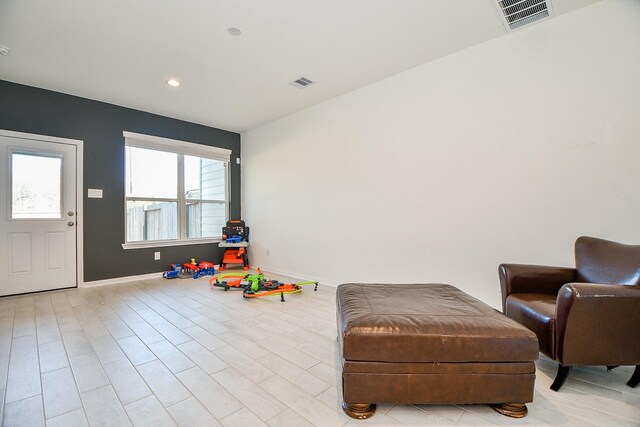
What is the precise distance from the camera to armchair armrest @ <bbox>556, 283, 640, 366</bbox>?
152 centimetres

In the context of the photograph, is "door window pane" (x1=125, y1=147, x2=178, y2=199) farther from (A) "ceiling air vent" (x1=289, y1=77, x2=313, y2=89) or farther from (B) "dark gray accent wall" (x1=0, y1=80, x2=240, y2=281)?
(A) "ceiling air vent" (x1=289, y1=77, x2=313, y2=89)

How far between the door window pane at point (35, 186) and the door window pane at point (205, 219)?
1.77m

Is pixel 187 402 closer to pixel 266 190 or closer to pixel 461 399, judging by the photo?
pixel 461 399

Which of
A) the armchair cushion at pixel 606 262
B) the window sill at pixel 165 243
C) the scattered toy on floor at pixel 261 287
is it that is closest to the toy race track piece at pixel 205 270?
the window sill at pixel 165 243

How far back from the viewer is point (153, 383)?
5.64ft

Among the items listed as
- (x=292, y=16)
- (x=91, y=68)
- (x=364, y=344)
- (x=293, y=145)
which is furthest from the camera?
(x=293, y=145)

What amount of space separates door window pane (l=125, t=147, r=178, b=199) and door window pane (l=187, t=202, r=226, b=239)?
1.41 feet

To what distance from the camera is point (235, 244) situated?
5.18 meters

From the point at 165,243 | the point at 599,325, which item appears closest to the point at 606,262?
the point at 599,325

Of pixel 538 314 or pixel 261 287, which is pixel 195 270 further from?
pixel 538 314

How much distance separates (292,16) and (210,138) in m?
3.52

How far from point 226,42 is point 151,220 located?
326 centimetres

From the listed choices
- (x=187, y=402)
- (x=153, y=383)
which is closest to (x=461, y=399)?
(x=187, y=402)

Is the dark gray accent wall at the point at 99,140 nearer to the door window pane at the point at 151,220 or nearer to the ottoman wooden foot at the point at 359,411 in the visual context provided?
the door window pane at the point at 151,220
